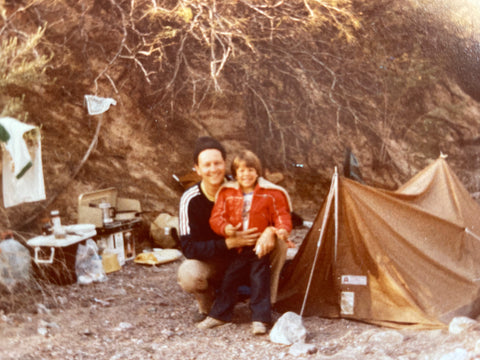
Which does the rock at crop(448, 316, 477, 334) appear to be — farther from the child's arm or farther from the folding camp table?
the folding camp table

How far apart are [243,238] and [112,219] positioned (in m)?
2.49

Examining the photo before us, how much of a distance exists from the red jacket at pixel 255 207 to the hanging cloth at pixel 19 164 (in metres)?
1.99

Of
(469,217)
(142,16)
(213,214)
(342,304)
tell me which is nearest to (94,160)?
(142,16)

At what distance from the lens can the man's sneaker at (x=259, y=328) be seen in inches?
131

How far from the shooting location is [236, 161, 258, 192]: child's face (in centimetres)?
331

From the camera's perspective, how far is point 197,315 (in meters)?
3.70

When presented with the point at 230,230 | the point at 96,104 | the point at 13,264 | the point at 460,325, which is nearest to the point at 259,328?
the point at 230,230

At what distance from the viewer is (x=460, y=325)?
321cm

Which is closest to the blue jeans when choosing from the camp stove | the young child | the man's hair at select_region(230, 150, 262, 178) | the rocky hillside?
the young child

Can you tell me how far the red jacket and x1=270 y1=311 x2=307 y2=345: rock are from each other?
57 cm

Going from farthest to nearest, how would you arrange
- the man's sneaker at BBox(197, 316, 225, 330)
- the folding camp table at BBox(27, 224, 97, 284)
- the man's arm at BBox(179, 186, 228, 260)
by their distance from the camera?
the folding camp table at BBox(27, 224, 97, 284) → the man's sneaker at BBox(197, 316, 225, 330) → the man's arm at BBox(179, 186, 228, 260)

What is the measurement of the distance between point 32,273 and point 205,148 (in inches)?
86.0

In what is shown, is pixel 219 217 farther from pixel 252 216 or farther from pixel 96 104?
pixel 96 104

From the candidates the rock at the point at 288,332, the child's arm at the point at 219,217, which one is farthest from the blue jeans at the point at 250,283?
the child's arm at the point at 219,217
